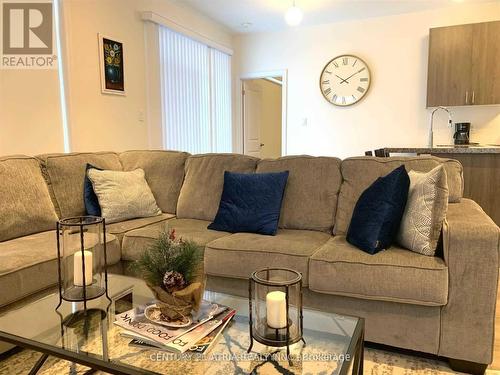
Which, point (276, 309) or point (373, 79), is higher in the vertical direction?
point (373, 79)

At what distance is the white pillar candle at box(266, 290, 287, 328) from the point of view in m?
1.17

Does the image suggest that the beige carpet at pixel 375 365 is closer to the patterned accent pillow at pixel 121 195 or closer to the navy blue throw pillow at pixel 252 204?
the navy blue throw pillow at pixel 252 204

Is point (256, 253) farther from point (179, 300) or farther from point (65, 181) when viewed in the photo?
point (65, 181)

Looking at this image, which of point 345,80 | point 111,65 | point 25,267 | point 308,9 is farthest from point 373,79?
point 25,267

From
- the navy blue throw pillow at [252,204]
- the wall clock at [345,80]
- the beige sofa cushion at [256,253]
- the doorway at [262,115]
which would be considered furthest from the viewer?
the doorway at [262,115]

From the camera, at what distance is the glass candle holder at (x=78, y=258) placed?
1.49m

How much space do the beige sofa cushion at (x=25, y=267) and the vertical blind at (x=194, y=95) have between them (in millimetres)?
2670

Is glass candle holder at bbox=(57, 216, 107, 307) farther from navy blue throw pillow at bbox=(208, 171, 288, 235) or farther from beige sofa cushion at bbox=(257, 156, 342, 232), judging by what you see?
beige sofa cushion at bbox=(257, 156, 342, 232)

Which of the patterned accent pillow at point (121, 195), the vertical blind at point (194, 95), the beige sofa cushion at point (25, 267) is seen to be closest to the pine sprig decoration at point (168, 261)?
the beige sofa cushion at point (25, 267)

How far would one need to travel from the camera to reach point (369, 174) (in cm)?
234

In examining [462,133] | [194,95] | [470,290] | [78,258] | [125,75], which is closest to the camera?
[78,258]

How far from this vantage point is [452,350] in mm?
1753

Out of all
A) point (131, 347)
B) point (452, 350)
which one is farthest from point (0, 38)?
point (452, 350)

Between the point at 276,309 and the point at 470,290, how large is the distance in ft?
3.34
